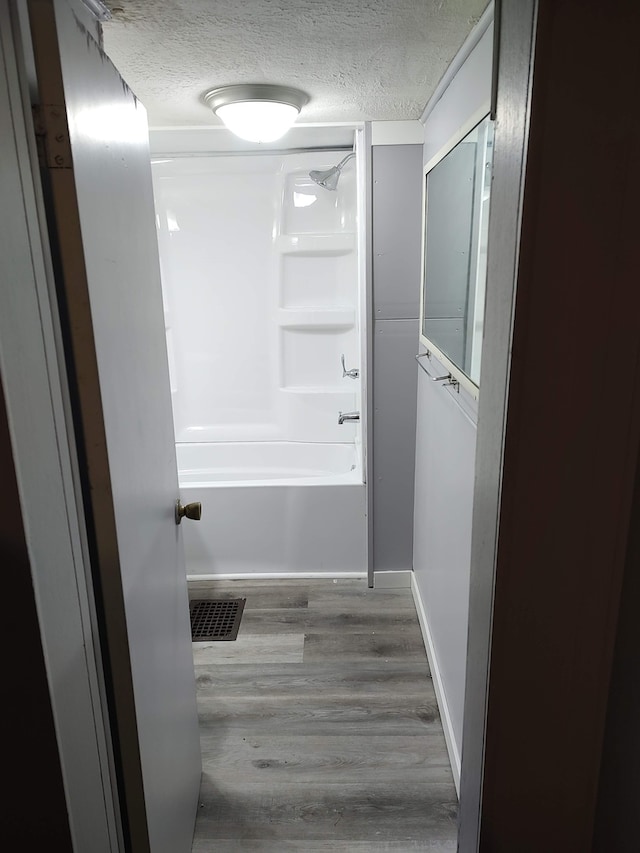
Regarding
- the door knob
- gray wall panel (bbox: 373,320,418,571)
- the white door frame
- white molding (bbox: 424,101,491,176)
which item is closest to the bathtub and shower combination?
gray wall panel (bbox: 373,320,418,571)

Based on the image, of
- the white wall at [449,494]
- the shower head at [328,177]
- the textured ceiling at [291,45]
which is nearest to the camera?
the textured ceiling at [291,45]

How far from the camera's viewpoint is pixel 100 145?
1064 mm

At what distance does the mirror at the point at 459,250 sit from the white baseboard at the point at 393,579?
3.77ft

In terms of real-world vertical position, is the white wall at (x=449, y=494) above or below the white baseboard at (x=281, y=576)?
above

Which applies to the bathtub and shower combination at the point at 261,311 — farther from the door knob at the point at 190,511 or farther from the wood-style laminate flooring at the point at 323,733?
the door knob at the point at 190,511

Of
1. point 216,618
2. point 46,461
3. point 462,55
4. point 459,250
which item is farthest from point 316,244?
point 46,461

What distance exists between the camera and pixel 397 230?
2.54 meters

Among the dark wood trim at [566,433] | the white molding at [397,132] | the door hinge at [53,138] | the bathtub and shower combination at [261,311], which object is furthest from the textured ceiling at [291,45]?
the bathtub and shower combination at [261,311]

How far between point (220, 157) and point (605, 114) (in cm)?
293

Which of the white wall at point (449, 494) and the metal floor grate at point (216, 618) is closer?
the white wall at point (449, 494)

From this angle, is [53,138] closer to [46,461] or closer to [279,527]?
[46,461]

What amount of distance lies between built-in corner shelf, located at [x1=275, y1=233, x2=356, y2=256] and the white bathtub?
1.34m

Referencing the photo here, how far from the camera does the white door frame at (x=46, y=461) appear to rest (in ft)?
2.74

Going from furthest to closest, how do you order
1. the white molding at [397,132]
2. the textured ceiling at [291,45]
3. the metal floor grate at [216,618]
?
the metal floor grate at [216,618] → the white molding at [397,132] → the textured ceiling at [291,45]
